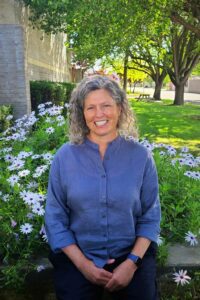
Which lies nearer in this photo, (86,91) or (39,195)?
(86,91)

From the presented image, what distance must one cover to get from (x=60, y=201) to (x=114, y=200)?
0.35m

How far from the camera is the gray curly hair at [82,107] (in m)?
2.37

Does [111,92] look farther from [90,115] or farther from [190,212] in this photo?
[190,212]

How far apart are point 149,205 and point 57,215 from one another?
588 mm

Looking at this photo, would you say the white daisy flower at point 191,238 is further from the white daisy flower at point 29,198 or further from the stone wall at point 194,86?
the stone wall at point 194,86

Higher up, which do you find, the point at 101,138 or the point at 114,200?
the point at 101,138

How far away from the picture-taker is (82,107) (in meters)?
2.47

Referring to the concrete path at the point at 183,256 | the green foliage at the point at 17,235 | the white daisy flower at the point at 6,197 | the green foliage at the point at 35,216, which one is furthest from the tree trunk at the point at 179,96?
the white daisy flower at the point at 6,197

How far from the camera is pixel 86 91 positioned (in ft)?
7.80

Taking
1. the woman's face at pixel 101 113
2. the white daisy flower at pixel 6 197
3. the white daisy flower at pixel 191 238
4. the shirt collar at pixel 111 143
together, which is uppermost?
the woman's face at pixel 101 113

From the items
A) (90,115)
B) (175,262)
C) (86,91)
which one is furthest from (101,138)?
(175,262)

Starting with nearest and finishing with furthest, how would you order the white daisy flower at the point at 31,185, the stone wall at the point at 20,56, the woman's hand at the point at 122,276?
1. the woman's hand at the point at 122,276
2. the white daisy flower at the point at 31,185
3. the stone wall at the point at 20,56

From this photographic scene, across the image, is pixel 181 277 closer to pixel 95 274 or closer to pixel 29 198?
pixel 95 274

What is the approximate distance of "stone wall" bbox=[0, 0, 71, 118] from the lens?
31.4 feet
